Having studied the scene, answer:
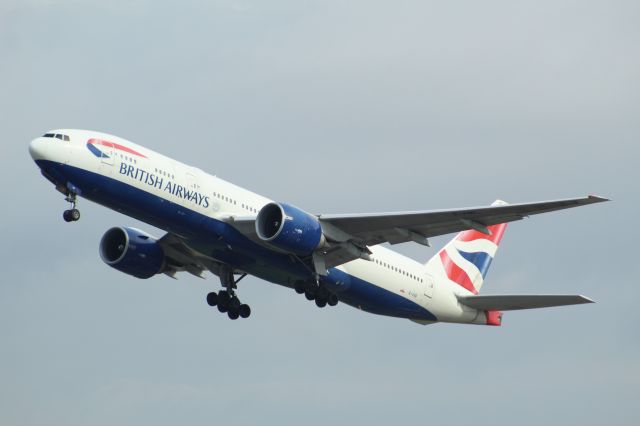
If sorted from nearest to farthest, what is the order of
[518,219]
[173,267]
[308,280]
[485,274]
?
[518,219], [308,280], [173,267], [485,274]

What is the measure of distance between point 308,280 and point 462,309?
8160 mm

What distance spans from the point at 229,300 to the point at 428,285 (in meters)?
7.71

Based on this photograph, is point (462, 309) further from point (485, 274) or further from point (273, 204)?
point (273, 204)

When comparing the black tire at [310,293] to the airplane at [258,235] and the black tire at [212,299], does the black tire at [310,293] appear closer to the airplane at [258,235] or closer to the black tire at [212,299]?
the airplane at [258,235]

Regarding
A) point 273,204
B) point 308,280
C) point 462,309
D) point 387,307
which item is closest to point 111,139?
point 273,204

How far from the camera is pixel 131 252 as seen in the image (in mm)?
48938

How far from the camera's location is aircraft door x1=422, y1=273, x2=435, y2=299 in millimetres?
50406

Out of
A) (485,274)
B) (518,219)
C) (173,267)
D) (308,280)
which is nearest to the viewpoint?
(518,219)

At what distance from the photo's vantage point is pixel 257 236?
44219 mm

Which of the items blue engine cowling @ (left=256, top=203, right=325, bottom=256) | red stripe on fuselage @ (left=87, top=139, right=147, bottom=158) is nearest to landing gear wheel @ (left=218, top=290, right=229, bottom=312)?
blue engine cowling @ (left=256, top=203, right=325, bottom=256)

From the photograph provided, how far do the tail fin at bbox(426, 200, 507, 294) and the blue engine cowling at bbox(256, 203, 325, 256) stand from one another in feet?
28.9

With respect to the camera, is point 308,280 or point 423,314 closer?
point 308,280

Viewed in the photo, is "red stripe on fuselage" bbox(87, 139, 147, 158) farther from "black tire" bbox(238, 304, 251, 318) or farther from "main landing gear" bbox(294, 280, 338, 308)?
"black tire" bbox(238, 304, 251, 318)

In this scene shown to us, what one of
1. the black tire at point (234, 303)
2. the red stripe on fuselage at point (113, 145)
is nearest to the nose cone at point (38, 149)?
the red stripe on fuselage at point (113, 145)
